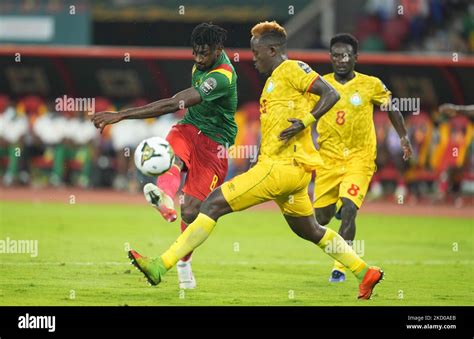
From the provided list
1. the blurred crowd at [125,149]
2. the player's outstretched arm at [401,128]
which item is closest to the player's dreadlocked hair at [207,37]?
the player's outstretched arm at [401,128]

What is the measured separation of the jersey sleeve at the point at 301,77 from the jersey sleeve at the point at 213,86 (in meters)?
0.96

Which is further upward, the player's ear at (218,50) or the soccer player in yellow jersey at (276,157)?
the player's ear at (218,50)

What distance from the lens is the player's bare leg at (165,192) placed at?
11.1 metres

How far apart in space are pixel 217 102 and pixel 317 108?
1665mm

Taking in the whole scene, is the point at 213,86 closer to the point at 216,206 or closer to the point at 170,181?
the point at 170,181

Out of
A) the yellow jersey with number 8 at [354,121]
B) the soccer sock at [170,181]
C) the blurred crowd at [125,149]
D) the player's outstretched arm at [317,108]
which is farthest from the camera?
the blurred crowd at [125,149]

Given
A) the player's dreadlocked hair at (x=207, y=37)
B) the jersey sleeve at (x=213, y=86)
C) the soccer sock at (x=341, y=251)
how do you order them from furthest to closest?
the player's dreadlocked hair at (x=207, y=37) → the jersey sleeve at (x=213, y=86) → the soccer sock at (x=341, y=251)

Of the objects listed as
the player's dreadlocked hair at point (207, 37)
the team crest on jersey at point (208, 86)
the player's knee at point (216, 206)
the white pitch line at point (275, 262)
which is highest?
the player's dreadlocked hair at point (207, 37)

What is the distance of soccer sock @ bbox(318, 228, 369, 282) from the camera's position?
11203 mm

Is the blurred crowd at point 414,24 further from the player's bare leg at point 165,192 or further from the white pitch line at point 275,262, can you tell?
the player's bare leg at point 165,192

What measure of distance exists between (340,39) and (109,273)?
3.75m
